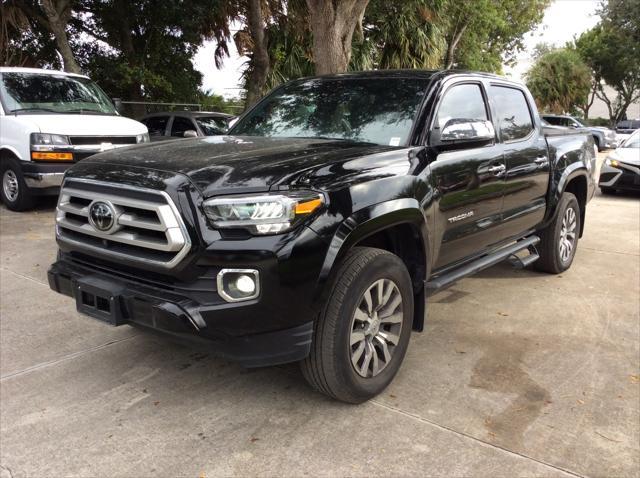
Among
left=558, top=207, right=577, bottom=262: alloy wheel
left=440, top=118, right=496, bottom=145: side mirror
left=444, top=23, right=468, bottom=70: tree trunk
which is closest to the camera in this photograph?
left=440, top=118, right=496, bottom=145: side mirror

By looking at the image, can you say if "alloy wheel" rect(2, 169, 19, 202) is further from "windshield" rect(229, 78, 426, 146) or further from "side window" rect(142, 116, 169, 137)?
"windshield" rect(229, 78, 426, 146)

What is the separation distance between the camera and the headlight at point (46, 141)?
7.51 metres

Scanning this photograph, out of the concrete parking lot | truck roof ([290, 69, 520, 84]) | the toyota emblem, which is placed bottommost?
the concrete parking lot

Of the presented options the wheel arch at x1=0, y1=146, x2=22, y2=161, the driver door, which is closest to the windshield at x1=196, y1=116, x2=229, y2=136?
the wheel arch at x1=0, y1=146, x2=22, y2=161

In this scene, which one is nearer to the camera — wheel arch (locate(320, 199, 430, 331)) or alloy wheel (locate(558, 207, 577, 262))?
wheel arch (locate(320, 199, 430, 331))

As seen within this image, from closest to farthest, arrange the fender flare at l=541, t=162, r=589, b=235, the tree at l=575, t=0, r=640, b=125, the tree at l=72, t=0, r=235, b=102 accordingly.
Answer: the fender flare at l=541, t=162, r=589, b=235 < the tree at l=72, t=0, r=235, b=102 < the tree at l=575, t=0, r=640, b=125

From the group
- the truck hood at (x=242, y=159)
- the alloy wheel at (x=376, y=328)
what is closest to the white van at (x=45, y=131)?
the truck hood at (x=242, y=159)

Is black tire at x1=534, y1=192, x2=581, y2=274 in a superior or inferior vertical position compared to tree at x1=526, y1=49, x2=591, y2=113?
inferior

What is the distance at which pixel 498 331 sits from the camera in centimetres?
428

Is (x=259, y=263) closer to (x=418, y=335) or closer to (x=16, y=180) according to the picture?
(x=418, y=335)

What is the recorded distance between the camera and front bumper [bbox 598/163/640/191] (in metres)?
10.9

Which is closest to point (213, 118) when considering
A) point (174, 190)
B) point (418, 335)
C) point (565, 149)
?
point (565, 149)

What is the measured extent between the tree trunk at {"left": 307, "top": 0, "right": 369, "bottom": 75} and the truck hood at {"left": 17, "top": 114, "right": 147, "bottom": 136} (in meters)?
3.35

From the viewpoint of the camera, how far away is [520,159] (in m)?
4.57
